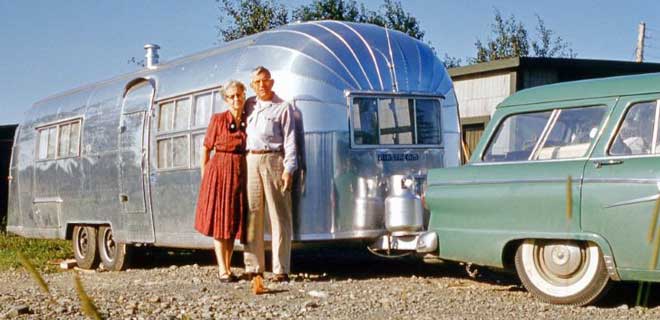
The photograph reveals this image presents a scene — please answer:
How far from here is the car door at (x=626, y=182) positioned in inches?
225

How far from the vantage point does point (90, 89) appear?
1218cm

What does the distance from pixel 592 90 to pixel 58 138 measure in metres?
8.19

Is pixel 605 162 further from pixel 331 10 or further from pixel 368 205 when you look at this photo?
pixel 331 10

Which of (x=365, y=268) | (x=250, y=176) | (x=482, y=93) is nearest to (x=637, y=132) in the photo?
(x=250, y=176)

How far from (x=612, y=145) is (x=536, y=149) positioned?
68 cm

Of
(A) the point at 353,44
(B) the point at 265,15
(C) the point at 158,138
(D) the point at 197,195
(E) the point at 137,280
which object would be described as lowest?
(E) the point at 137,280

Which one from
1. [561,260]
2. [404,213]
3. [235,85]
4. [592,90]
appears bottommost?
[561,260]

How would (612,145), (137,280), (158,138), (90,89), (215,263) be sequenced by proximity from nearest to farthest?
(612,145), (137,280), (158,138), (215,263), (90,89)

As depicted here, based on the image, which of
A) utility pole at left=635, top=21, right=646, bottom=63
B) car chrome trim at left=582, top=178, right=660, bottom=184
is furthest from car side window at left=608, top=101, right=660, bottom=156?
utility pole at left=635, top=21, right=646, bottom=63

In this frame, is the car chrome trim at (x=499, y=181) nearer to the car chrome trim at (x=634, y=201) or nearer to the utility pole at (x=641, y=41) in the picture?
the car chrome trim at (x=634, y=201)

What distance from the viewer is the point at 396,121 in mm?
8734

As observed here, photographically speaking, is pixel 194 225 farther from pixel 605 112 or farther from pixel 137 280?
pixel 605 112

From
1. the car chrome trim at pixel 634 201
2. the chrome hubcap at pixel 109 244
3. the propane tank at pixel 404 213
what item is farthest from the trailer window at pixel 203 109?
the car chrome trim at pixel 634 201

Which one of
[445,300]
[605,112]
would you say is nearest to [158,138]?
[445,300]
